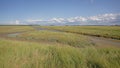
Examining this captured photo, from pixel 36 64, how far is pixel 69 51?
5.04 feet

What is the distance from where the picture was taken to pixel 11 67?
4.07 m

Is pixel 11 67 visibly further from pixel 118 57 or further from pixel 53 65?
pixel 118 57

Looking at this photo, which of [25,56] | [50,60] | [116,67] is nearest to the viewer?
[116,67]

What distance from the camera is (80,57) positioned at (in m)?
4.50

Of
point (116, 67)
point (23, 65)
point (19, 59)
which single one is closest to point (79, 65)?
point (116, 67)

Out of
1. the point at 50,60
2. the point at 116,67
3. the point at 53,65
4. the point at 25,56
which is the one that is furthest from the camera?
the point at 25,56

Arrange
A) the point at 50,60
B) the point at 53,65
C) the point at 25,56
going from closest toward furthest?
the point at 53,65 < the point at 50,60 < the point at 25,56

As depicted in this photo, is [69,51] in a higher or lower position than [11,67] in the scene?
higher

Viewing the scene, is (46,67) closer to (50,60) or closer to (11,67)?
(50,60)

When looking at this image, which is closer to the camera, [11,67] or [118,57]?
[11,67]

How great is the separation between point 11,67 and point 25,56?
3.19ft

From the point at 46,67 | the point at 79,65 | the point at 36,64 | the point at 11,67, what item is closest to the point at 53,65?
the point at 46,67

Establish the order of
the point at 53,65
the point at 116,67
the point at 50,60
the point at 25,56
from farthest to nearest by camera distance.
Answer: the point at 25,56 < the point at 50,60 < the point at 53,65 < the point at 116,67

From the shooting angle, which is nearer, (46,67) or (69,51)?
(46,67)
